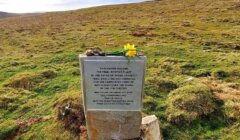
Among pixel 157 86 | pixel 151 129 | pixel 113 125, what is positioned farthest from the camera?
pixel 157 86

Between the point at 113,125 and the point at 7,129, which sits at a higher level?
the point at 113,125

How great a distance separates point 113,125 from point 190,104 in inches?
150

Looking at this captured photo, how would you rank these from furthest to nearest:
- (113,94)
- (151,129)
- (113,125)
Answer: (151,129), (113,125), (113,94)

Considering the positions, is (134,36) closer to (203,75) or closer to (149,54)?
(149,54)

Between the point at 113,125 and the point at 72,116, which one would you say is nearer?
the point at 113,125

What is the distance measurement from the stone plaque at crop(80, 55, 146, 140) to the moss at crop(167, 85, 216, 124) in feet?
8.30

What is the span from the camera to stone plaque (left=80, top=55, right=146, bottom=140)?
30.3 feet

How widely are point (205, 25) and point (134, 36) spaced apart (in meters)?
9.06

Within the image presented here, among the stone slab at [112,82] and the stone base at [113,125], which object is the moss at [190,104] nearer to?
the stone base at [113,125]

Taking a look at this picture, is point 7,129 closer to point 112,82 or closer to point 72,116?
point 72,116

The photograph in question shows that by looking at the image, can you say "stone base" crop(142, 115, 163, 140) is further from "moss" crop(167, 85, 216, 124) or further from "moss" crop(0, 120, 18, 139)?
"moss" crop(0, 120, 18, 139)

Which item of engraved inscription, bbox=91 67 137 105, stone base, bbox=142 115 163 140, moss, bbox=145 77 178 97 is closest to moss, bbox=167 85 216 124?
moss, bbox=145 77 178 97

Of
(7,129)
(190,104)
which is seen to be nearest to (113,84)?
(190,104)

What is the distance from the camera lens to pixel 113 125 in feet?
32.4
